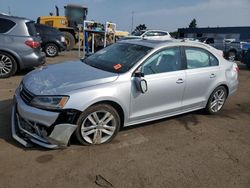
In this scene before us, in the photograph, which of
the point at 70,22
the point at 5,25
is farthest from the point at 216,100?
the point at 70,22

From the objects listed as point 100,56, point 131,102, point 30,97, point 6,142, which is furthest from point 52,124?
point 100,56

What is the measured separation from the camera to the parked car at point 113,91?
354cm

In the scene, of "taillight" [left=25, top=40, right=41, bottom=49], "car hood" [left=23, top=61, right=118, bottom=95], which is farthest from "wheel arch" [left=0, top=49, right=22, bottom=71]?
"car hood" [left=23, top=61, right=118, bottom=95]

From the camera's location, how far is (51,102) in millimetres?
3518

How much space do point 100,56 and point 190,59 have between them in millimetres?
1647

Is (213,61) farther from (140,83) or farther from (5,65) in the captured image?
(5,65)

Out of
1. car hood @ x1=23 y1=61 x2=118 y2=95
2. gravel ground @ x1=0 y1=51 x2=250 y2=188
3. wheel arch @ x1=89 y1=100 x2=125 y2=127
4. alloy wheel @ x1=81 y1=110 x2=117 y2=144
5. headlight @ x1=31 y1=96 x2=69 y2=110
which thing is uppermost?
car hood @ x1=23 y1=61 x2=118 y2=95

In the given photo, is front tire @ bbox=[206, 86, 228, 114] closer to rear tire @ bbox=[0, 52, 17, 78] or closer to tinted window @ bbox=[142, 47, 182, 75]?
tinted window @ bbox=[142, 47, 182, 75]

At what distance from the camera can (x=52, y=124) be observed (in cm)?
348

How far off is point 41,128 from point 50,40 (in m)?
10.6

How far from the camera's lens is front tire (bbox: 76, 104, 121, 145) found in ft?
12.2

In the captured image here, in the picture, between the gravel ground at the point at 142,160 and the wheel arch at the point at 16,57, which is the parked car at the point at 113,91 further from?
the wheel arch at the point at 16,57

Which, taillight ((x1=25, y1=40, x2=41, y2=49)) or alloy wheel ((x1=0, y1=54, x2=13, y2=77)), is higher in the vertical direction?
taillight ((x1=25, y1=40, x2=41, y2=49))

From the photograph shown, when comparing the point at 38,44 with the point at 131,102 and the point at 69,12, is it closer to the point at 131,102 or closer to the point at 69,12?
the point at 131,102
